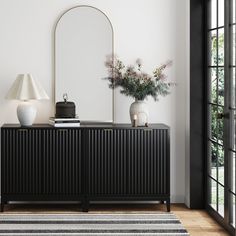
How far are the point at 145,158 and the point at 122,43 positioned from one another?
117 centimetres

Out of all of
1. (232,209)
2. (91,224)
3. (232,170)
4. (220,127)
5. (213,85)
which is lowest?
(91,224)

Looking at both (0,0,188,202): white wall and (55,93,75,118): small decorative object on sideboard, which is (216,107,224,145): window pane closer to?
(0,0,188,202): white wall

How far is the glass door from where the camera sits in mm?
4770

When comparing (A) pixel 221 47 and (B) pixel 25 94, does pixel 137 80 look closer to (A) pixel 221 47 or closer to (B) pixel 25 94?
(A) pixel 221 47

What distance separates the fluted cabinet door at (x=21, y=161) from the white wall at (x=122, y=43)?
43cm

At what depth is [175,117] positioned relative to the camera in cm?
593

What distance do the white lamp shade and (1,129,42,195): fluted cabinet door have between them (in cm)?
31

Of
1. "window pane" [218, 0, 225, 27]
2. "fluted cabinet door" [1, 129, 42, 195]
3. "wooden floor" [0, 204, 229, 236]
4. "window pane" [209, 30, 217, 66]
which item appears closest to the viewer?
"window pane" [218, 0, 225, 27]

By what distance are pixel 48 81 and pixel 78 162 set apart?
893mm

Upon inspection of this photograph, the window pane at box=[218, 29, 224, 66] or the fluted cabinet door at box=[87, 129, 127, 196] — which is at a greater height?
the window pane at box=[218, 29, 224, 66]

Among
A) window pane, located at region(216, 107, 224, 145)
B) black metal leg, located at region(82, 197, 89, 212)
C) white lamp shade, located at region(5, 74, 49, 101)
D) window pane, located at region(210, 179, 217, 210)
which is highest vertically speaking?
white lamp shade, located at region(5, 74, 49, 101)

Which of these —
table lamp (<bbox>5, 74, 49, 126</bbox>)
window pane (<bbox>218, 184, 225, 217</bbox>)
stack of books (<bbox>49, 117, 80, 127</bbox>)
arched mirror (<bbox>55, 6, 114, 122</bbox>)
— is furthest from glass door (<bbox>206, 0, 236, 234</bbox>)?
table lamp (<bbox>5, 74, 49, 126</bbox>)

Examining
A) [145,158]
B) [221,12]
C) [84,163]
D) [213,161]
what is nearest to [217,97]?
[213,161]

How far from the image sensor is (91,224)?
16.5 feet
